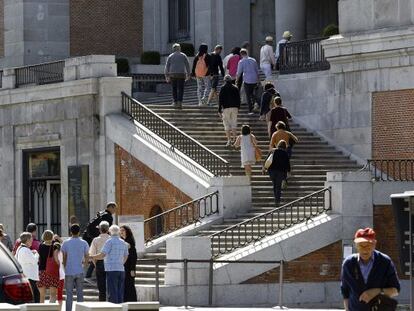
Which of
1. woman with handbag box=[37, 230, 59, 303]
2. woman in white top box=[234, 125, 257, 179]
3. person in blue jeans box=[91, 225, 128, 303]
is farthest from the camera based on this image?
woman in white top box=[234, 125, 257, 179]

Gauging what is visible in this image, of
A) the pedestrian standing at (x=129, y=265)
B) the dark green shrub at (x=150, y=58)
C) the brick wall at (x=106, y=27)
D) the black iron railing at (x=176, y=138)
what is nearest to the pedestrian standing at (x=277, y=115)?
the black iron railing at (x=176, y=138)

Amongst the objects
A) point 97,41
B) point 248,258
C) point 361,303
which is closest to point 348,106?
point 248,258

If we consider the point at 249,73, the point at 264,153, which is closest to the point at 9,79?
the point at 249,73

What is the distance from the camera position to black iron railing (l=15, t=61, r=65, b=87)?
44812 mm

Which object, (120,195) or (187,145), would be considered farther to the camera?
(120,195)

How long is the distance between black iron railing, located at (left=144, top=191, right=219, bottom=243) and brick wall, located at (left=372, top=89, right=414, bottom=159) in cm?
490

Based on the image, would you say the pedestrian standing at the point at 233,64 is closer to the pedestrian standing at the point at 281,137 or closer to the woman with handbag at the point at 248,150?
the pedestrian standing at the point at 281,137

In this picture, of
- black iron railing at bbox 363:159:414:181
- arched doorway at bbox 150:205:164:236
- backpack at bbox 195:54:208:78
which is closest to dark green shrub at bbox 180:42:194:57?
backpack at bbox 195:54:208:78

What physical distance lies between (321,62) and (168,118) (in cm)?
395

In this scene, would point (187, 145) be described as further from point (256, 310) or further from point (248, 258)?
point (256, 310)

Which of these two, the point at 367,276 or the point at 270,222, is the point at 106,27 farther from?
the point at 367,276

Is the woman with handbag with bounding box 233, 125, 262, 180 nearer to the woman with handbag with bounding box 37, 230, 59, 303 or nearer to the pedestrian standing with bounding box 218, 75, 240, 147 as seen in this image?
the pedestrian standing with bounding box 218, 75, 240, 147

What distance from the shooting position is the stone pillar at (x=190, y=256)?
3284 centimetres

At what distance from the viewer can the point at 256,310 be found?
31.3 meters
